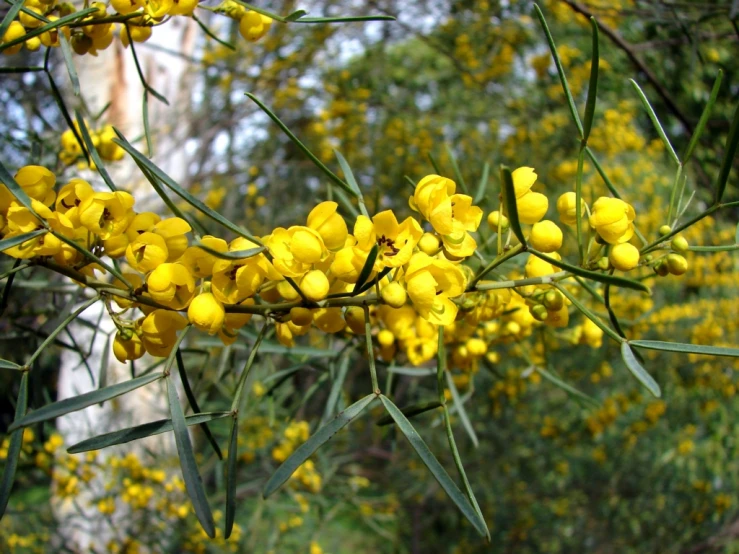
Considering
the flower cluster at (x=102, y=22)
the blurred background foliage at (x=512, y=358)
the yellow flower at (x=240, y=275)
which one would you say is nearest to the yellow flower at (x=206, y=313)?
the yellow flower at (x=240, y=275)

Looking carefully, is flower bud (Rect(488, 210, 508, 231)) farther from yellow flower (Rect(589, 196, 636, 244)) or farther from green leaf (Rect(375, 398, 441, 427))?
green leaf (Rect(375, 398, 441, 427))

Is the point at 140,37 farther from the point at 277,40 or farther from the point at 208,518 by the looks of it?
the point at 277,40

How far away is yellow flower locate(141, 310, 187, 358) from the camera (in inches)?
23.2

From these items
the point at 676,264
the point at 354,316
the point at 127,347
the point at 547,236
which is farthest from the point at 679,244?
the point at 127,347

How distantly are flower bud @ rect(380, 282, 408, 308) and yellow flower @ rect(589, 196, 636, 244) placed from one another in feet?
0.72

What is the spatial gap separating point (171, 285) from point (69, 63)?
0.33 metres

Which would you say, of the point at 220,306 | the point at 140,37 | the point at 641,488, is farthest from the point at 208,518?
the point at 641,488

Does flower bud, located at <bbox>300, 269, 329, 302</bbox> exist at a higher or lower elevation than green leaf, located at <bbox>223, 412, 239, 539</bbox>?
higher

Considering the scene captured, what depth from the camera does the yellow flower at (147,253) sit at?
22.5 inches

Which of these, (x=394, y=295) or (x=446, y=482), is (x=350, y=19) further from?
(x=446, y=482)

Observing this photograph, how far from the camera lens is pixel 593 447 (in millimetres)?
3586

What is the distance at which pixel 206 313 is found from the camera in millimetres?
552

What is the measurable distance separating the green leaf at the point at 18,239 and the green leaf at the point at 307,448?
311 mm

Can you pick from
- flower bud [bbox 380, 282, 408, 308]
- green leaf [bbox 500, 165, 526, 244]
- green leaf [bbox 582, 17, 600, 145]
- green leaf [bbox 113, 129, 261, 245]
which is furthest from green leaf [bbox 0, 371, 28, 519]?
green leaf [bbox 582, 17, 600, 145]
